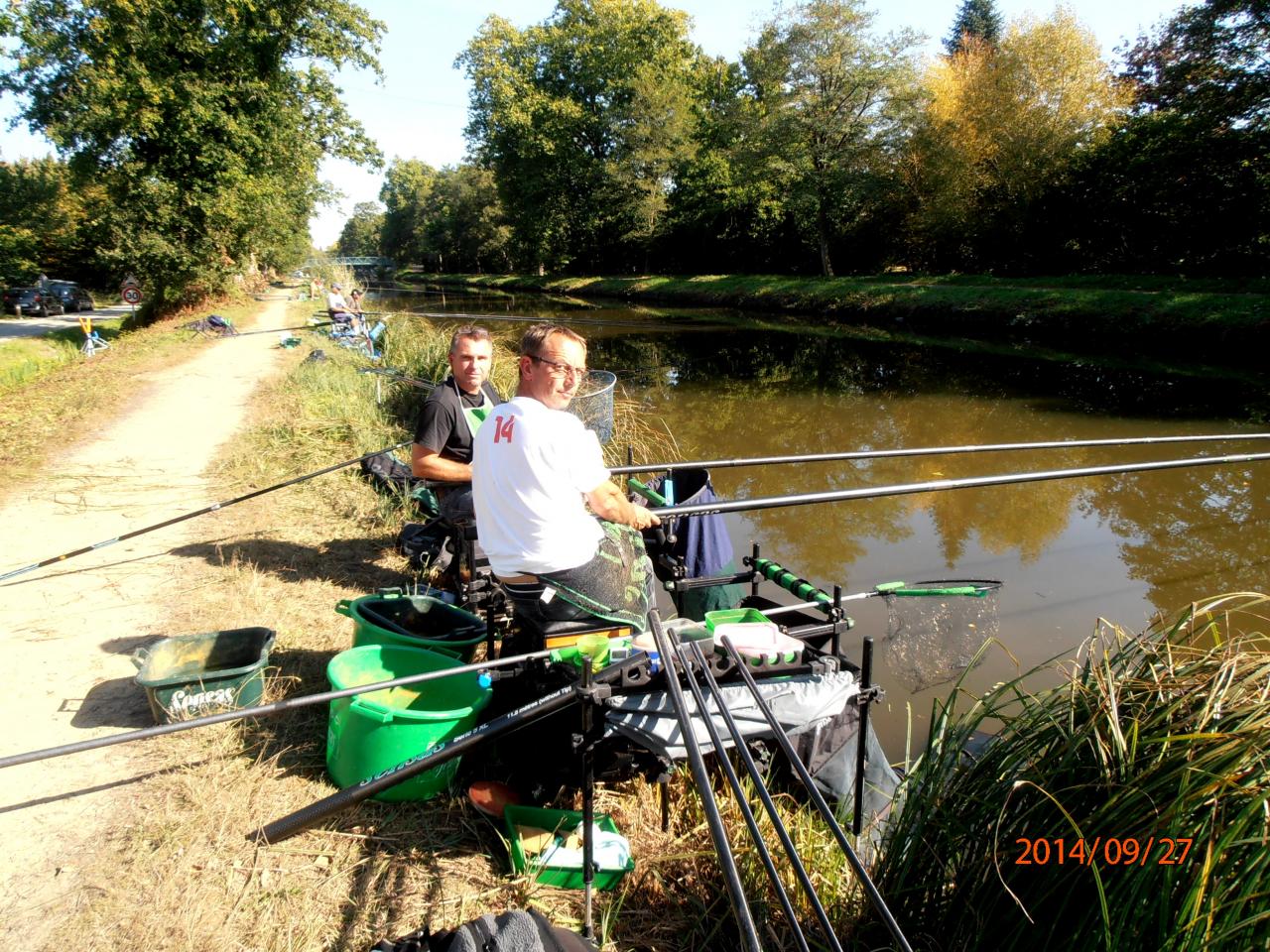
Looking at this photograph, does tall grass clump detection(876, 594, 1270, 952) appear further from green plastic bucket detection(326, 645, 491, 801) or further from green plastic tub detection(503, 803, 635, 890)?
green plastic bucket detection(326, 645, 491, 801)

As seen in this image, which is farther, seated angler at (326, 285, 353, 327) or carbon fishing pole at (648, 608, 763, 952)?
seated angler at (326, 285, 353, 327)

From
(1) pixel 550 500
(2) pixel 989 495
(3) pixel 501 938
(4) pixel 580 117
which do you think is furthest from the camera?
(4) pixel 580 117

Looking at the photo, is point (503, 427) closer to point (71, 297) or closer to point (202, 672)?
point (202, 672)

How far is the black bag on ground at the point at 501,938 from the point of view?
5.44 feet

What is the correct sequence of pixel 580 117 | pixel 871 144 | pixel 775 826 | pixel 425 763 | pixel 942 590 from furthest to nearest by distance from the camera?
pixel 580 117 → pixel 871 144 → pixel 942 590 → pixel 425 763 → pixel 775 826

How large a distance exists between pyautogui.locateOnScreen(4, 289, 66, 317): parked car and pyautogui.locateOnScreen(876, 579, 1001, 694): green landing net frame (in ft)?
113

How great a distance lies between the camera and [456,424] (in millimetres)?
4156

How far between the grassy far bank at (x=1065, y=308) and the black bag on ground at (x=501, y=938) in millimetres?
16729

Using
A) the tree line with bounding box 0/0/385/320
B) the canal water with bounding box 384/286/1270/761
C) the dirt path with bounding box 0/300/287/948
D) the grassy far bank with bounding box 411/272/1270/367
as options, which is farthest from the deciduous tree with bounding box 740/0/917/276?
the dirt path with bounding box 0/300/287/948

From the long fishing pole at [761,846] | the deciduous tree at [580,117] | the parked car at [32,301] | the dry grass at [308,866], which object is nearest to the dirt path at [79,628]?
the dry grass at [308,866]

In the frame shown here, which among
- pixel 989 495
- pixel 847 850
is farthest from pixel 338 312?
pixel 847 850

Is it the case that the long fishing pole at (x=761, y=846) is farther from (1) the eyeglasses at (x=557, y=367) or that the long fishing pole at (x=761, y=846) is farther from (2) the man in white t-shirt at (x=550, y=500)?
(1) the eyeglasses at (x=557, y=367)

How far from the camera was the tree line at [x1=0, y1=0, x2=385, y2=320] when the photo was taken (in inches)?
725

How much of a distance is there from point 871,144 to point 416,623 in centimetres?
3114
